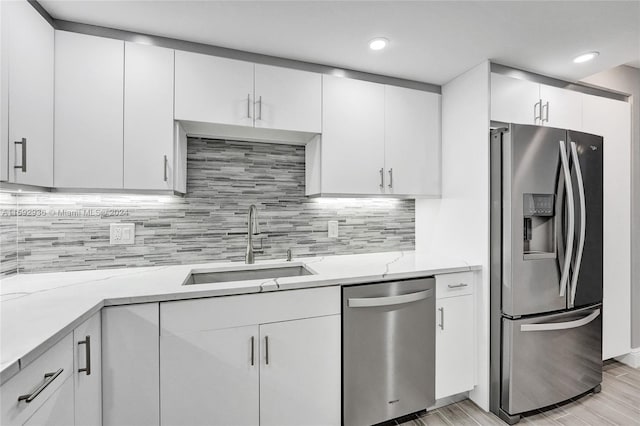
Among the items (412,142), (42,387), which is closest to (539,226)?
(412,142)

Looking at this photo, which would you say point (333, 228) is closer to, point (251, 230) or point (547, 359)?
point (251, 230)

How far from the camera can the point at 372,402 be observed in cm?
175

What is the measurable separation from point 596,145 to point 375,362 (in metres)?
2.04

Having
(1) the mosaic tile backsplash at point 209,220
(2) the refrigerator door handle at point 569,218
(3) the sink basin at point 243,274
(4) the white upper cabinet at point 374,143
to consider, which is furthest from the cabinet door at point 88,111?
(2) the refrigerator door handle at point 569,218

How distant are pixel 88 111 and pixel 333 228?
1650 mm

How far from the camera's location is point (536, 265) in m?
1.90

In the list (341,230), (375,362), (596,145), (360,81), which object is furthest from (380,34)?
(375,362)

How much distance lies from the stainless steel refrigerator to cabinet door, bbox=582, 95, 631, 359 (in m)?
0.54

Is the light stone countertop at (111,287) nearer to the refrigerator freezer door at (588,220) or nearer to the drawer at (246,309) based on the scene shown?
the drawer at (246,309)

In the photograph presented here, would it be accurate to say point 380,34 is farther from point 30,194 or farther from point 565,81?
point 30,194

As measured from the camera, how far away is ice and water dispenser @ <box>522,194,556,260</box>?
1.90 meters

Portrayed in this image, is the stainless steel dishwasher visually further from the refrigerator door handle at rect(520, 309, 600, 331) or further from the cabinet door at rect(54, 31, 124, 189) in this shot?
the cabinet door at rect(54, 31, 124, 189)

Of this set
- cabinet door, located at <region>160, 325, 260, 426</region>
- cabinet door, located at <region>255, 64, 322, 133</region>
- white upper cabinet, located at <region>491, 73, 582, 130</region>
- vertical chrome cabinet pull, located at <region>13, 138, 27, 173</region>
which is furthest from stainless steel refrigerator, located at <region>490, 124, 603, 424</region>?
vertical chrome cabinet pull, located at <region>13, 138, 27, 173</region>

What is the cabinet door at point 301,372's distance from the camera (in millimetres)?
1554
